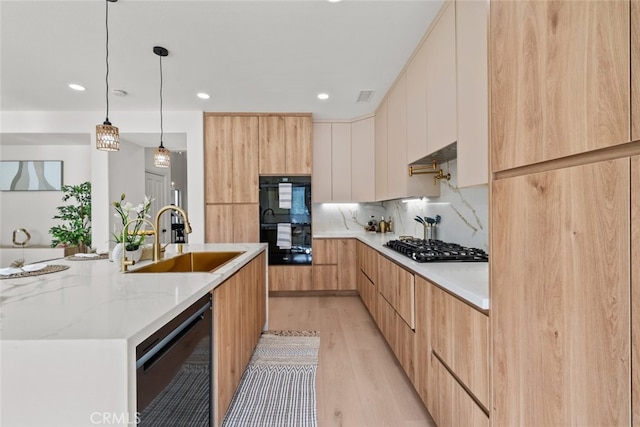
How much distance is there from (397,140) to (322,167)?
61.1 inches

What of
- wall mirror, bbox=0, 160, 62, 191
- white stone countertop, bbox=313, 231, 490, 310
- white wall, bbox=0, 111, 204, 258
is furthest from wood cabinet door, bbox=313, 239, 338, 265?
wall mirror, bbox=0, 160, 62, 191

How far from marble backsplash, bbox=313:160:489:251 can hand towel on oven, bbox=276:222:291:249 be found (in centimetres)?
73

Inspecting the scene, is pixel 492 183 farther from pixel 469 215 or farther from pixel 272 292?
pixel 272 292

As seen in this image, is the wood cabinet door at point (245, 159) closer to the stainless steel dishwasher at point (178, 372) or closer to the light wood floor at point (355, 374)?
the light wood floor at point (355, 374)

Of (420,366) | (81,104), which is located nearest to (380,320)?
(420,366)

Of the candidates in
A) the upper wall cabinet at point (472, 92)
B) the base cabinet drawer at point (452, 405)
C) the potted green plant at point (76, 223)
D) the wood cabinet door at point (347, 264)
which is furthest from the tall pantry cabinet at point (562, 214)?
the potted green plant at point (76, 223)

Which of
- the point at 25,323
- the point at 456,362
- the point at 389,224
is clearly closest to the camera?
the point at 25,323

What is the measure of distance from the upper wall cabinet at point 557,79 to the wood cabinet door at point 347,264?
311cm

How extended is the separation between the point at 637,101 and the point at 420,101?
191 centimetres

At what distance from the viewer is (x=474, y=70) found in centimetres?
150

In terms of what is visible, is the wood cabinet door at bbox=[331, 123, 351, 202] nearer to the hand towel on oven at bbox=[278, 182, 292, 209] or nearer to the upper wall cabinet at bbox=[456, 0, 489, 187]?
the hand towel on oven at bbox=[278, 182, 292, 209]

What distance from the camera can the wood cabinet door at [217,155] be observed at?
396 centimetres

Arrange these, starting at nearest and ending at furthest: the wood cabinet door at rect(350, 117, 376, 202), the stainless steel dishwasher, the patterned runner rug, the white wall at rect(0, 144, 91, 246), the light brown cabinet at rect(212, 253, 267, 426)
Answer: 1. the stainless steel dishwasher
2. the light brown cabinet at rect(212, 253, 267, 426)
3. the patterned runner rug
4. the wood cabinet door at rect(350, 117, 376, 202)
5. the white wall at rect(0, 144, 91, 246)

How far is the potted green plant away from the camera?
14.3ft
